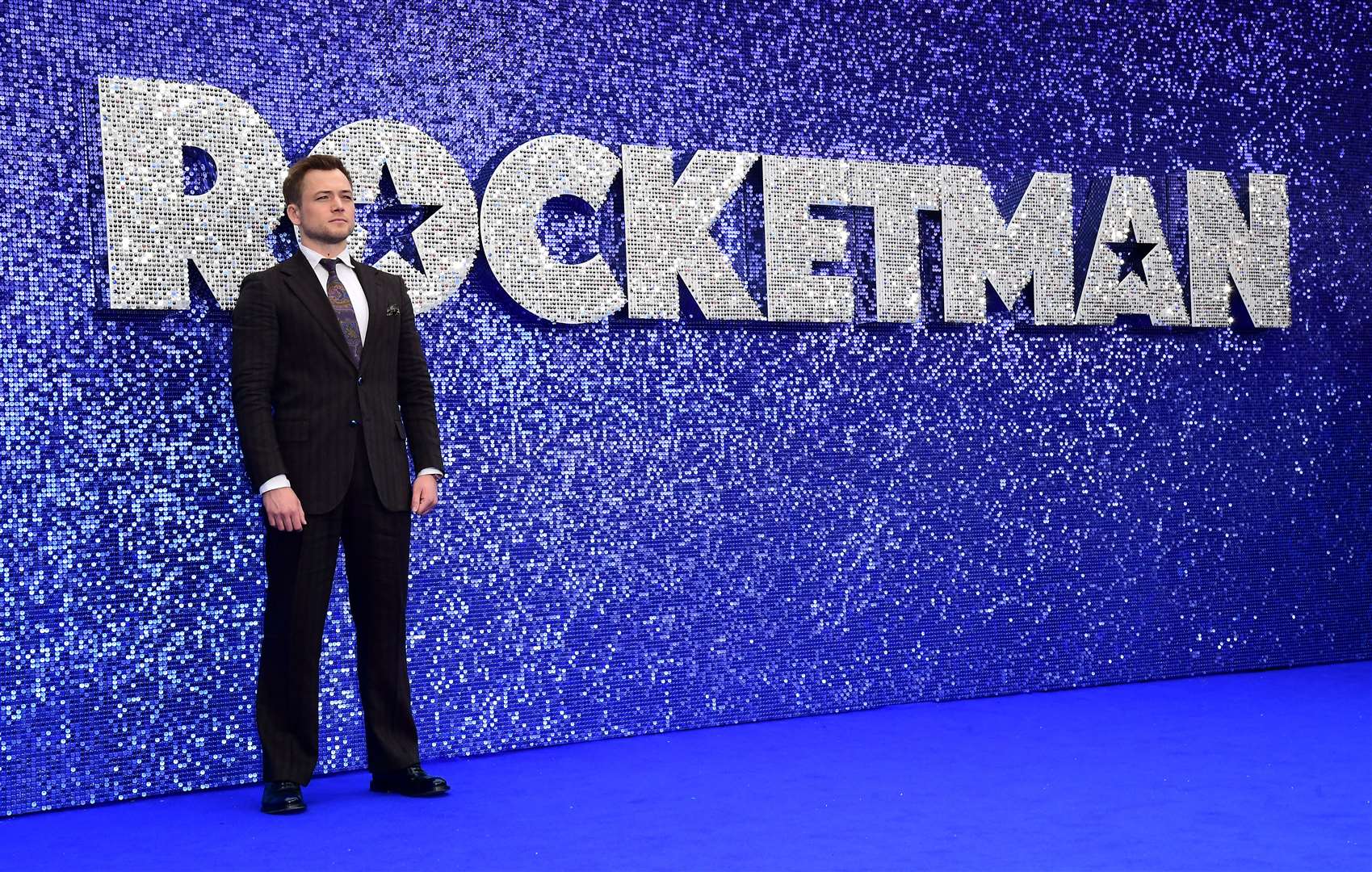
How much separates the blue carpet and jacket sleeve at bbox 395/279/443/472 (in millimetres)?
804

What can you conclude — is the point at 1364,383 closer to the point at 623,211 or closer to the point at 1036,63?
the point at 1036,63

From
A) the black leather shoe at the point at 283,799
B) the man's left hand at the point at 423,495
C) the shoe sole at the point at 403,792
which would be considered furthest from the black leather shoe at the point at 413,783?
the man's left hand at the point at 423,495

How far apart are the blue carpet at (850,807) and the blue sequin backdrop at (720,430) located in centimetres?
25

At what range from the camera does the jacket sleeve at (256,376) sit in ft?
10.7

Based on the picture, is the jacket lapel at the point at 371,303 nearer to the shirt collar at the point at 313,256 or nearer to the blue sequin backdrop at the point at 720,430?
the shirt collar at the point at 313,256

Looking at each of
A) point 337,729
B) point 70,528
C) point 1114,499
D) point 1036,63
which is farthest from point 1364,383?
point 70,528

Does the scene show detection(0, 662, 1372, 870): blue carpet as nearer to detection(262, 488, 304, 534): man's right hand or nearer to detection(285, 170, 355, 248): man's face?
detection(262, 488, 304, 534): man's right hand

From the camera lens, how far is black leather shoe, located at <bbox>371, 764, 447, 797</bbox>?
341cm

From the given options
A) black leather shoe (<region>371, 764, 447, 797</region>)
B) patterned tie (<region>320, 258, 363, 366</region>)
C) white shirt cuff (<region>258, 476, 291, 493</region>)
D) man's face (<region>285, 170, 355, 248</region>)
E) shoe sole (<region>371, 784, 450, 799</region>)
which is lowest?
shoe sole (<region>371, 784, 450, 799</region>)

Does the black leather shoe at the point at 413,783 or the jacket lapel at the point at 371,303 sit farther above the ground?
the jacket lapel at the point at 371,303

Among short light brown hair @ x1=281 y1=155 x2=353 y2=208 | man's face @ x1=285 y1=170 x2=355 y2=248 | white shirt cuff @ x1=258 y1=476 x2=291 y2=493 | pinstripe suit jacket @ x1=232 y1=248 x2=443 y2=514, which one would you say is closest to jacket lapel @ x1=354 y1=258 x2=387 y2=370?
pinstripe suit jacket @ x1=232 y1=248 x2=443 y2=514

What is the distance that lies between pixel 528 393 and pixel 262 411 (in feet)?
2.95

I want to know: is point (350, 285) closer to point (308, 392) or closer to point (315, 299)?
point (315, 299)

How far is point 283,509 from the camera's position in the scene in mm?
3229
